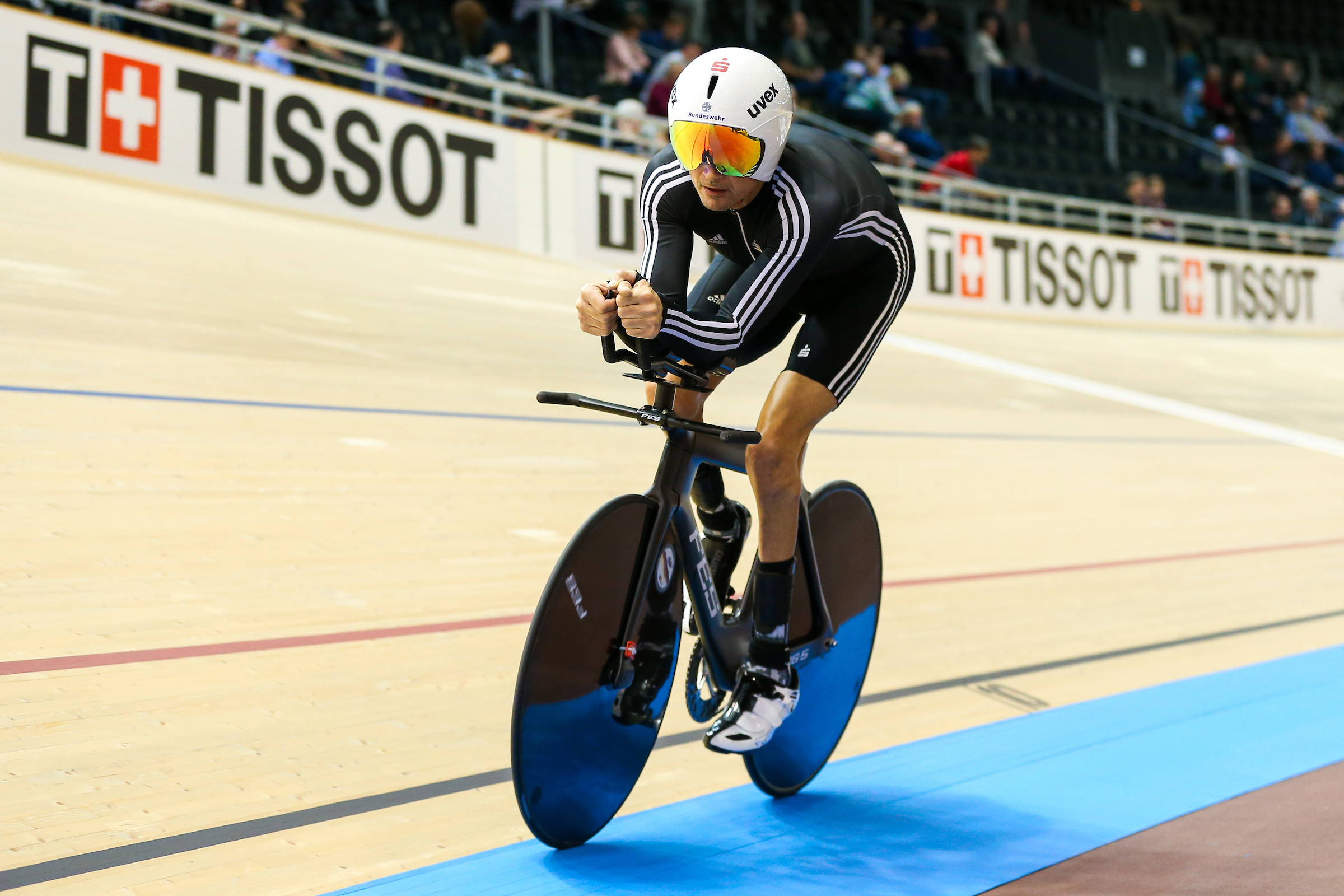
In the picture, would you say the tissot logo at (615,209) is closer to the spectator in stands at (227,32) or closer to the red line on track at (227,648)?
the spectator in stands at (227,32)

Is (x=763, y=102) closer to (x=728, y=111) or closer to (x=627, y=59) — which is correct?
(x=728, y=111)

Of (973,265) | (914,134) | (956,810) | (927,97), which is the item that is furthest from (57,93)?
(927,97)

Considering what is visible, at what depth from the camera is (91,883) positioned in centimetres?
146

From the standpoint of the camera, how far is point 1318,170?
15359mm

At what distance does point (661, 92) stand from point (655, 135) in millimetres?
363

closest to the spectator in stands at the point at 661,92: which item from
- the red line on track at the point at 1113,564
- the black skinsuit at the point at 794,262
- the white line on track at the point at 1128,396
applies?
the white line on track at the point at 1128,396

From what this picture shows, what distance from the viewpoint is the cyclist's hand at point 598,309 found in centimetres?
150

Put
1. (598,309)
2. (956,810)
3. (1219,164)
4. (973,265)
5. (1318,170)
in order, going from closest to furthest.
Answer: (598,309) < (956,810) < (973,265) < (1219,164) < (1318,170)

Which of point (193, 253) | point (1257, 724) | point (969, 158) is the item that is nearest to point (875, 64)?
point (969, 158)

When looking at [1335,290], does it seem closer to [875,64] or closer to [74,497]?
[875,64]

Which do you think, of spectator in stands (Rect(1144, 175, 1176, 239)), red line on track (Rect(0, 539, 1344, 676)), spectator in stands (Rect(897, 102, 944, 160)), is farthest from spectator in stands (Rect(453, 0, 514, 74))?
spectator in stands (Rect(1144, 175, 1176, 239))

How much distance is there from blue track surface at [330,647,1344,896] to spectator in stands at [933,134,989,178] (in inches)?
354

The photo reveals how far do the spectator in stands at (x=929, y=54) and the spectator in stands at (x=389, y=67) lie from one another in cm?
714

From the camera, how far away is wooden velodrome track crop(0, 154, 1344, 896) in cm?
178
